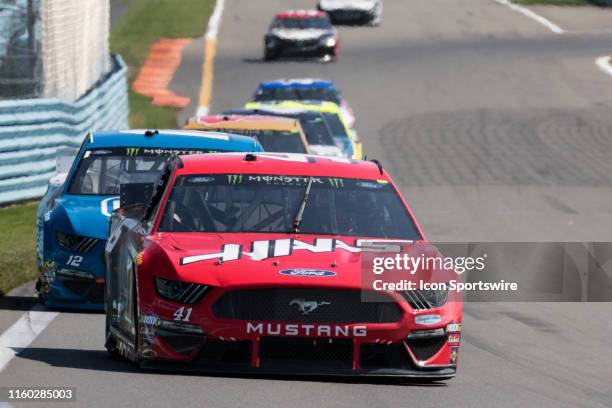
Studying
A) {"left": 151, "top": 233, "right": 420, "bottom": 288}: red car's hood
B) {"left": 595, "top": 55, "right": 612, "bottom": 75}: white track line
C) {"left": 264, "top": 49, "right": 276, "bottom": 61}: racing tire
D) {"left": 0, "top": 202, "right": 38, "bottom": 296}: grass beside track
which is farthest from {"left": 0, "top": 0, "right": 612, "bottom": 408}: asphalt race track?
{"left": 0, "top": 202, "right": 38, "bottom": 296}: grass beside track

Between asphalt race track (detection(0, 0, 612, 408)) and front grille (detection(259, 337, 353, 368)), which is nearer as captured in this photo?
front grille (detection(259, 337, 353, 368))

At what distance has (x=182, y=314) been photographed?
27.7ft

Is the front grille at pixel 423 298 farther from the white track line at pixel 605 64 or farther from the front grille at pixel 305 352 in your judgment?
the white track line at pixel 605 64

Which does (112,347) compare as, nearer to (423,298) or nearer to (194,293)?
(194,293)

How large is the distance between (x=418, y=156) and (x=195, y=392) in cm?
2042

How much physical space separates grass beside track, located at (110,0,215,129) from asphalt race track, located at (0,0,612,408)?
128cm

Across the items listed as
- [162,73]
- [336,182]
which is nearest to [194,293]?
[336,182]

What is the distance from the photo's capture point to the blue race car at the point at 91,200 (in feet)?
40.1

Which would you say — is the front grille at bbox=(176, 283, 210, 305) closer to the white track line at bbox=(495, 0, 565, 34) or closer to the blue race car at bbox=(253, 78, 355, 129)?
the blue race car at bbox=(253, 78, 355, 129)

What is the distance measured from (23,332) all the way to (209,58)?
33502mm

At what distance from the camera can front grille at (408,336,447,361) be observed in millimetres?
8609

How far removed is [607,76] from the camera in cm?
4169

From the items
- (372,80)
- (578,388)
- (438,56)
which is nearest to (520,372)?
(578,388)

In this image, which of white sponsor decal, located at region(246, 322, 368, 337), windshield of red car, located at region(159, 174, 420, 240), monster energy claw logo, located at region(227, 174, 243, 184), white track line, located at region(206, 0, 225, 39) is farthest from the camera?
white track line, located at region(206, 0, 225, 39)
